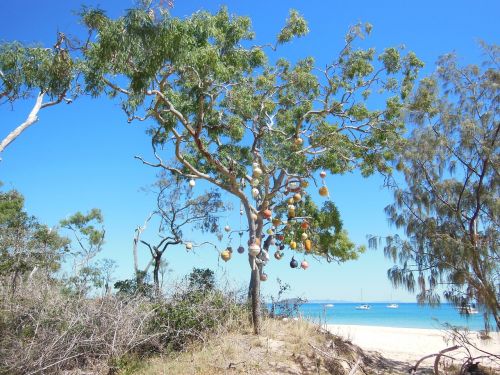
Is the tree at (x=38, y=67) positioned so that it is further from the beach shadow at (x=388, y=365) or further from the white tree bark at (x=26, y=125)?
the beach shadow at (x=388, y=365)

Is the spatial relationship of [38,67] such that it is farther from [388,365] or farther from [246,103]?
[388,365]

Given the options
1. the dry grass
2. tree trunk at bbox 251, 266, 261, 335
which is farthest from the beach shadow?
tree trunk at bbox 251, 266, 261, 335

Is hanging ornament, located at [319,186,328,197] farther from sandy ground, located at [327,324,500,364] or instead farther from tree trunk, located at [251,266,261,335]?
sandy ground, located at [327,324,500,364]

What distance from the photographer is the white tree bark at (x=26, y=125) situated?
7968mm

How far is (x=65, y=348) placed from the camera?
26.6ft

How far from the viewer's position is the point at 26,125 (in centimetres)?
851

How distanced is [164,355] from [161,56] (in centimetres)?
564

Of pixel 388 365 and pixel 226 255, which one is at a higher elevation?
pixel 226 255

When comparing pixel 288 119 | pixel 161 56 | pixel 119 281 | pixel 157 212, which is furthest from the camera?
pixel 157 212

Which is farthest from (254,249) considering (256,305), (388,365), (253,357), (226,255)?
(388,365)

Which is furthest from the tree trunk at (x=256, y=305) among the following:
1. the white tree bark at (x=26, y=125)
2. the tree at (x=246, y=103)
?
the white tree bark at (x=26, y=125)

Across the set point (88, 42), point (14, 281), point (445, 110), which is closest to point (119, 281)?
point (14, 281)

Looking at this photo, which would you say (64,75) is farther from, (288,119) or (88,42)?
(288,119)

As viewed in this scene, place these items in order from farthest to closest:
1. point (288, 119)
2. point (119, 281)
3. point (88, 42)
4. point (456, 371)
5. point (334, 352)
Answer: point (119, 281) → point (288, 119) → point (456, 371) → point (334, 352) → point (88, 42)
